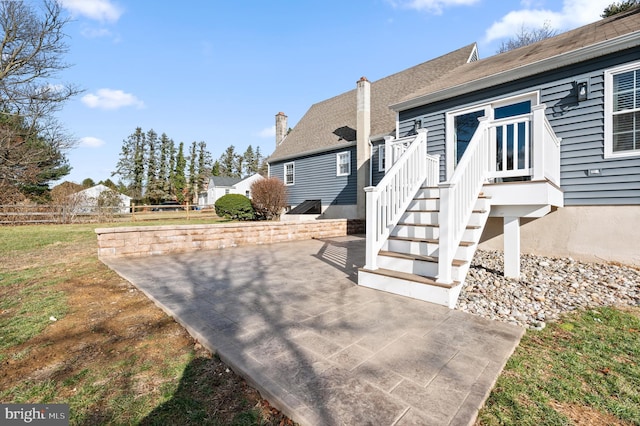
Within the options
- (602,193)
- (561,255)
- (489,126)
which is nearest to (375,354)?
(489,126)

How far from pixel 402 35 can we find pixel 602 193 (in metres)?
8.18

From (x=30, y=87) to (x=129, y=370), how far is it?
1795cm

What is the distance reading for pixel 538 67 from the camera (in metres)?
5.72

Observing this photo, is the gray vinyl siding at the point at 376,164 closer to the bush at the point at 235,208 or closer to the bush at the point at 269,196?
the bush at the point at 269,196

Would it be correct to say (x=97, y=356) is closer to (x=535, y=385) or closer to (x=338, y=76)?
(x=535, y=385)

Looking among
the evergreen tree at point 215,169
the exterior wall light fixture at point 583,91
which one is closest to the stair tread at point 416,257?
the exterior wall light fixture at point 583,91

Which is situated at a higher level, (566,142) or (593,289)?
(566,142)

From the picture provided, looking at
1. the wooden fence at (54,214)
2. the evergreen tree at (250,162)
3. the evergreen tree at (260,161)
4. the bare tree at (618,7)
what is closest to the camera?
the bare tree at (618,7)

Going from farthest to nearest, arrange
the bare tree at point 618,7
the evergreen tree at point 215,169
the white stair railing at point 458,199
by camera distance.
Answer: the evergreen tree at point 215,169 → the bare tree at point 618,7 → the white stair railing at point 458,199

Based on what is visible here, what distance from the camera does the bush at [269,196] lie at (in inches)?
531

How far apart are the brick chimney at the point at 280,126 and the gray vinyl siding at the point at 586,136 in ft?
43.5

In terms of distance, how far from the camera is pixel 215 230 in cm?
720

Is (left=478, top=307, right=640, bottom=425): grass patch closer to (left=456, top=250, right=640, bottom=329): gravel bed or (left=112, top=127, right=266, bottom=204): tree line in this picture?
(left=456, top=250, right=640, bottom=329): gravel bed

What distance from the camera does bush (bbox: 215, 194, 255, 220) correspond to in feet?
46.8
